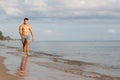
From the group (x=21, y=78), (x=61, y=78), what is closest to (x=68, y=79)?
(x=61, y=78)

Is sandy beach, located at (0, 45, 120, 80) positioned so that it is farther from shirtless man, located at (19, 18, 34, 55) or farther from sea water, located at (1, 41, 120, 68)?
sea water, located at (1, 41, 120, 68)

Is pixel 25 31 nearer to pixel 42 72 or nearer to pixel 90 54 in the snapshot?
pixel 42 72

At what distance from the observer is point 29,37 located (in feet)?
50.2

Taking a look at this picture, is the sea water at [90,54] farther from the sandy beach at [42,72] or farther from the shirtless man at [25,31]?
the shirtless man at [25,31]

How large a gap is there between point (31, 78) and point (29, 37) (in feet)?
20.1

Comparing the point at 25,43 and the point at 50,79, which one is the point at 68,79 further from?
the point at 25,43

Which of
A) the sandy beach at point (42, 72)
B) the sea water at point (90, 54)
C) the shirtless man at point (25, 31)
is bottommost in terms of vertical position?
the sea water at point (90, 54)

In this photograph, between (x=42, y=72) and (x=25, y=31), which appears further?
(x=25, y=31)

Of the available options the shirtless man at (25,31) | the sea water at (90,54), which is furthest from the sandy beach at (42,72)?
the sea water at (90,54)

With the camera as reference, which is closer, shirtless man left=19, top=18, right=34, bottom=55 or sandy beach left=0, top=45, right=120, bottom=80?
sandy beach left=0, top=45, right=120, bottom=80

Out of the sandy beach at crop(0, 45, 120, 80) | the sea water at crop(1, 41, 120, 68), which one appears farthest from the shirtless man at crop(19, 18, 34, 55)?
the sea water at crop(1, 41, 120, 68)

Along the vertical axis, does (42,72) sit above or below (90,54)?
above

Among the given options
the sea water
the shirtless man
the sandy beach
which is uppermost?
the shirtless man

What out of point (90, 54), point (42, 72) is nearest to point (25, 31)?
point (42, 72)
